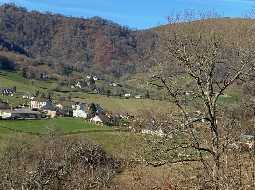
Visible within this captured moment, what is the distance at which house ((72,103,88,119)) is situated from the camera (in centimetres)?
7474

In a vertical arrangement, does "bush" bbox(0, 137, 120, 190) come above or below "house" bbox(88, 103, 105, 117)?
below

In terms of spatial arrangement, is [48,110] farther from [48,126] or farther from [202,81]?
[202,81]

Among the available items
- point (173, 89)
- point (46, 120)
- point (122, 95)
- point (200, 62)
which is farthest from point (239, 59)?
point (122, 95)

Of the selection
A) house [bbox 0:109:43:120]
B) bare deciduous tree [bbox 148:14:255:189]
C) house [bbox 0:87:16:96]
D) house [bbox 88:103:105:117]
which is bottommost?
house [bbox 0:109:43:120]

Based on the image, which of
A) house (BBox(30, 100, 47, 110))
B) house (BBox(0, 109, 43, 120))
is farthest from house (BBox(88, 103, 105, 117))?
house (BBox(30, 100, 47, 110))

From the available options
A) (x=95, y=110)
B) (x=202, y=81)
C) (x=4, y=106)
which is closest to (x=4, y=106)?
(x=4, y=106)

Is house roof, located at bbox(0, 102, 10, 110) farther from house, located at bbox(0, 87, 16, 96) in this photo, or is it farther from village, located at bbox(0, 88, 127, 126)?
house, located at bbox(0, 87, 16, 96)

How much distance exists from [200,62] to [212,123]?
116 centimetres

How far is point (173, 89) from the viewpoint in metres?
9.55

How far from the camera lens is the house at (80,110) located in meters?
74.7

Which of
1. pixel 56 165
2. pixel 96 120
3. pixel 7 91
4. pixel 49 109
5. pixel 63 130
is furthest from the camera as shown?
pixel 7 91

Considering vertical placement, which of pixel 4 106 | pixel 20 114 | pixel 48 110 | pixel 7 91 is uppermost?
pixel 7 91

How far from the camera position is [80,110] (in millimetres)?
79438

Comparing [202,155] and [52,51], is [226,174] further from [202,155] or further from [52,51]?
[52,51]
